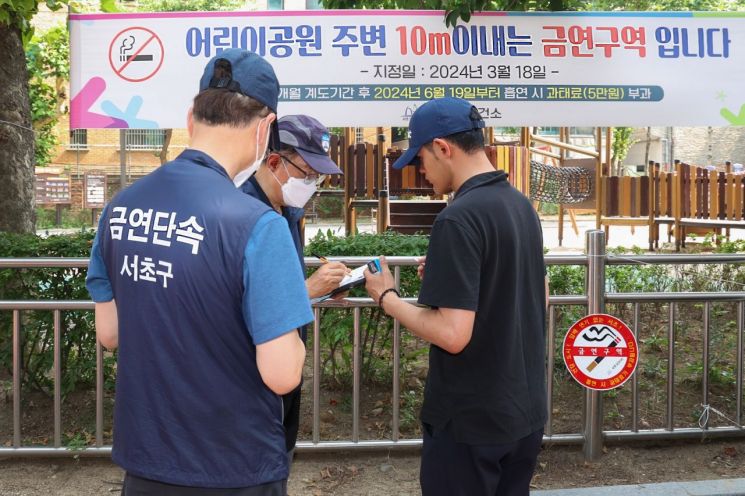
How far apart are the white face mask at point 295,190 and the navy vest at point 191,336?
1008 millimetres

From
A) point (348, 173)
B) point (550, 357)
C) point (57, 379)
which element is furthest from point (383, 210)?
point (57, 379)

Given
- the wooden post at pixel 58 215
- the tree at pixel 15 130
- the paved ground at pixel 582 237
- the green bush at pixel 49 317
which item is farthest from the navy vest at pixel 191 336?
the wooden post at pixel 58 215

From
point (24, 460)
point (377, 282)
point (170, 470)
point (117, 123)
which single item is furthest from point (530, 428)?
point (117, 123)

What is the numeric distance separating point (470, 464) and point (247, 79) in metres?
1.40

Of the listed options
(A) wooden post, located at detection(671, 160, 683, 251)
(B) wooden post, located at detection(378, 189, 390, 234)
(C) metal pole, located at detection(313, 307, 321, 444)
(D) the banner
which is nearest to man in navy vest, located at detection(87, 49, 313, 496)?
(C) metal pole, located at detection(313, 307, 321, 444)

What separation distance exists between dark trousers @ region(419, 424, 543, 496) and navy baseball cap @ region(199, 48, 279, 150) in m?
1.24

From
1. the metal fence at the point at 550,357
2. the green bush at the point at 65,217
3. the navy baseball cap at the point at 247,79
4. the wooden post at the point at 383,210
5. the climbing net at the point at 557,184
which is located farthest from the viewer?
the green bush at the point at 65,217

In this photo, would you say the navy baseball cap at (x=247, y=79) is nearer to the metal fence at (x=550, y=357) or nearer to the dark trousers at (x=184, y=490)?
the dark trousers at (x=184, y=490)

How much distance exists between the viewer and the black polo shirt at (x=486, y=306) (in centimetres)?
253

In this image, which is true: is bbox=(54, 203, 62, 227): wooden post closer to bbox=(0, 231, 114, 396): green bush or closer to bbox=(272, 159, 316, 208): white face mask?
bbox=(0, 231, 114, 396): green bush

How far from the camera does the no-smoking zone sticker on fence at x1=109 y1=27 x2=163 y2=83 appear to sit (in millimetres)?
5859

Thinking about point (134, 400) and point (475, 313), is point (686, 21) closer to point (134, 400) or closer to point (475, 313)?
point (475, 313)

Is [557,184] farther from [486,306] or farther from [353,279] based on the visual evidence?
[486,306]

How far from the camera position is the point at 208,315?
1.82 meters
